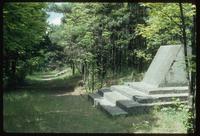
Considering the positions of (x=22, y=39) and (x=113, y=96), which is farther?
(x=113, y=96)

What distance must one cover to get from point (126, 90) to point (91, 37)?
2.07 m

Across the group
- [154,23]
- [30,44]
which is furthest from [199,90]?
[30,44]

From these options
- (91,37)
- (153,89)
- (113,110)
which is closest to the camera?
(91,37)

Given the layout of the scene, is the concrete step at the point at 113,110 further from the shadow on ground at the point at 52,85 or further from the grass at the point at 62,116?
the shadow on ground at the point at 52,85

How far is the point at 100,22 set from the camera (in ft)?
27.0

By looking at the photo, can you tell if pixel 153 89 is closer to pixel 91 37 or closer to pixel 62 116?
pixel 91 37

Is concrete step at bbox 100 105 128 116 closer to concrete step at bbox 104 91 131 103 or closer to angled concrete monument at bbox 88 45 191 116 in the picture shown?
angled concrete monument at bbox 88 45 191 116

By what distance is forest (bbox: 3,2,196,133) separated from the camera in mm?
6940

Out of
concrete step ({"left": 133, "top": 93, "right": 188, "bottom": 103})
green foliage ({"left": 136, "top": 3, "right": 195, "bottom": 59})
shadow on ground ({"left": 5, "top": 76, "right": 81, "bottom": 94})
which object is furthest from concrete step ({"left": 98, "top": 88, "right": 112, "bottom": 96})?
green foliage ({"left": 136, "top": 3, "right": 195, "bottom": 59})

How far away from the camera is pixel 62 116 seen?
7836mm

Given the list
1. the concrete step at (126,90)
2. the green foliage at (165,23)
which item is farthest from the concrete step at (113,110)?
the green foliage at (165,23)

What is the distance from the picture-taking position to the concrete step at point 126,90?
9.22 meters

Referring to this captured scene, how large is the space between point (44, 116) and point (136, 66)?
102 inches

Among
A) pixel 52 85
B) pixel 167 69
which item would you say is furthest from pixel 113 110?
pixel 167 69
